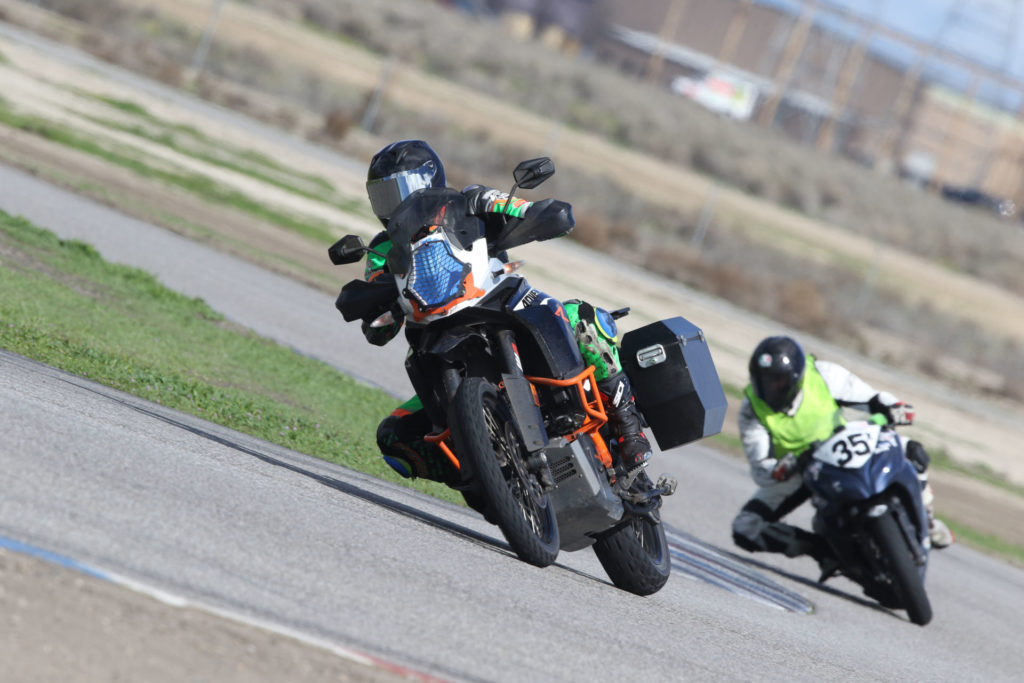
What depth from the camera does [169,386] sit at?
9.46 m

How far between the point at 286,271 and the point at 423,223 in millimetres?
11759

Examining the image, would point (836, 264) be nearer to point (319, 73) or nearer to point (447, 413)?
point (319, 73)

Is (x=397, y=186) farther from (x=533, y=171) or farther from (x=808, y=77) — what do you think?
(x=808, y=77)

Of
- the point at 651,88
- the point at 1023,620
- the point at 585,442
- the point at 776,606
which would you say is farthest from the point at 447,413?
the point at 651,88

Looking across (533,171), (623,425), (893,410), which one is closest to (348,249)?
(533,171)

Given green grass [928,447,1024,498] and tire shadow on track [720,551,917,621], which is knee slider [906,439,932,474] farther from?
green grass [928,447,1024,498]

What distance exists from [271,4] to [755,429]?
2065 inches

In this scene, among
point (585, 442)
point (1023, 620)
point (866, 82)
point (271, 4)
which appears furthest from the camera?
point (866, 82)

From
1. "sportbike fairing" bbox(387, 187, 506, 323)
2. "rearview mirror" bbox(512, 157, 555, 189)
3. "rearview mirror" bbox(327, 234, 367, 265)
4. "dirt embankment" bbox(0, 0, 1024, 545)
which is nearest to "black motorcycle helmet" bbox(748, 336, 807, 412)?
"rearview mirror" bbox(512, 157, 555, 189)

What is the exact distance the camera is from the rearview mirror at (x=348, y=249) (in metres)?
7.14

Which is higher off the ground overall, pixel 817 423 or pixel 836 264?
pixel 817 423

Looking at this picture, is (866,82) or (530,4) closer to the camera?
(530,4)

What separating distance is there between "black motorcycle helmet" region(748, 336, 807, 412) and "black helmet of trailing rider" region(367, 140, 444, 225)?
345 cm

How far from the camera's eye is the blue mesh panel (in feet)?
22.8
